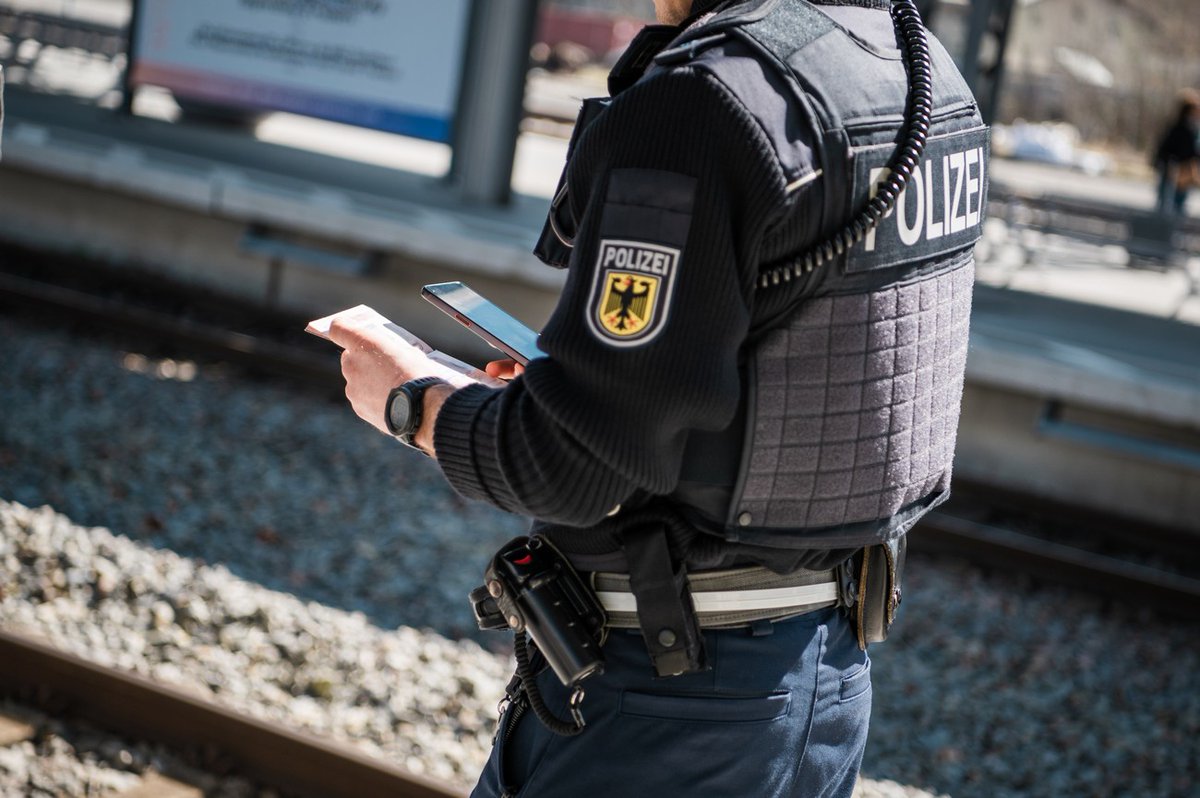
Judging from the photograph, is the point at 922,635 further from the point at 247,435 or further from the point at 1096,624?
the point at 247,435

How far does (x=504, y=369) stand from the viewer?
2119mm

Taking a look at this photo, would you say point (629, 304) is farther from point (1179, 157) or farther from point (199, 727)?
point (1179, 157)

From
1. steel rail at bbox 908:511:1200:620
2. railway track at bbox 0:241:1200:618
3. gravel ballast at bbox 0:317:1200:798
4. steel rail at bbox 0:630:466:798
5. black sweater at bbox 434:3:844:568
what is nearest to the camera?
black sweater at bbox 434:3:844:568

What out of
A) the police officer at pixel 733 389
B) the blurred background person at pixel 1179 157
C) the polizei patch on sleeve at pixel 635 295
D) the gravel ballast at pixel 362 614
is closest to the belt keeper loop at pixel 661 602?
the police officer at pixel 733 389

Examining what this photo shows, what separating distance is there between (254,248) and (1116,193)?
23.5 m

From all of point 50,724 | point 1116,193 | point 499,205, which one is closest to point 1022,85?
point 1116,193

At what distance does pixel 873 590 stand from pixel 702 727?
405mm

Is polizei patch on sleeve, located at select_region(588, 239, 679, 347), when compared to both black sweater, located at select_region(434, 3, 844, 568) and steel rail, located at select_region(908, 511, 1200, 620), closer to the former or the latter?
black sweater, located at select_region(434, 3, 844, 568)

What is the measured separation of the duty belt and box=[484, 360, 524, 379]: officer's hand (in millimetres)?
403

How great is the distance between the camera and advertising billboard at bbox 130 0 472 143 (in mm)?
11523

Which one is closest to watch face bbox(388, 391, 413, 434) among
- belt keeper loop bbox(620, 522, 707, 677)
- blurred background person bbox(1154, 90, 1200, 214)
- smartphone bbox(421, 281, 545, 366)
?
smartphone bbox(421, 281, 545, 366)

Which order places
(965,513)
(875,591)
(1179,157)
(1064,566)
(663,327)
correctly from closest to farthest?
(663,327), (875,591), (1064,566), (965,513), (1179,157)

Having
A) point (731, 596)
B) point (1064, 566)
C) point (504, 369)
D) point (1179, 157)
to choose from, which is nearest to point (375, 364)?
point (504, 369)

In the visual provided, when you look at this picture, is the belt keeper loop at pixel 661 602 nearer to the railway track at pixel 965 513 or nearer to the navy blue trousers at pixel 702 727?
the navy blue trousers at pixel 702 727
